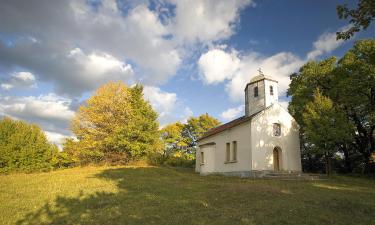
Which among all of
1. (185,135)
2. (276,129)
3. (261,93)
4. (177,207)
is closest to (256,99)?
(261,93)

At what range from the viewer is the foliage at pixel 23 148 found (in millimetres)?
32906

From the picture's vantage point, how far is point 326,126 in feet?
81.0

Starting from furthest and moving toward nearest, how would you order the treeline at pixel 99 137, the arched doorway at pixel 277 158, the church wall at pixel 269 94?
the treeline at pixel 99 137, the church wall at pixel 269 94, the arched doorway at pixel 277 158

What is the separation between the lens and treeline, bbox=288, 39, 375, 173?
24.9 meters

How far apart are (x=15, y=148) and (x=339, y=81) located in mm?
38139

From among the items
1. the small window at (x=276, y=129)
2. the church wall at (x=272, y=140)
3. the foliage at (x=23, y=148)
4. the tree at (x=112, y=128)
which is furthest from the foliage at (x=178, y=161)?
the small window at (x=276, y=129)

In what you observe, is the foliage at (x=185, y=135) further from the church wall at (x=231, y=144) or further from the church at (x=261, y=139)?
the church at (x=261, y=139)

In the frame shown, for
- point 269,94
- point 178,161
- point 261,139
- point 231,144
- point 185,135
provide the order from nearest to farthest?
point 261,139 < point 269,94 < point 231,144 < point 178,161 < point 185,135

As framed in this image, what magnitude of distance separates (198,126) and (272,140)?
3504 centimetres

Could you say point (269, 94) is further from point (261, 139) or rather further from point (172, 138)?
→ point (172, 138)

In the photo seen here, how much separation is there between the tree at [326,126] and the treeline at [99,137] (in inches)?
909

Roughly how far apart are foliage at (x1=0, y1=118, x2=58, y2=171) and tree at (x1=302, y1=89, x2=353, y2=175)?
32.1m

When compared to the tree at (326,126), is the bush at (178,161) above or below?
below

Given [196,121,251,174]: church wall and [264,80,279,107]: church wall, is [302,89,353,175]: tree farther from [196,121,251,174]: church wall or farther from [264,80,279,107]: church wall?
[196,121,251,174]: church wall
